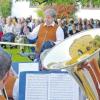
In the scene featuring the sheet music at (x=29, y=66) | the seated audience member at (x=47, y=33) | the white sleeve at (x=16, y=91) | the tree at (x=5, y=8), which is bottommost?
the tree at (x=5, y=8)

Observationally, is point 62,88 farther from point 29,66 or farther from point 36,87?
point 29,66

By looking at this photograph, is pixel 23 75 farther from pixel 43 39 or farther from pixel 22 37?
pixel 22 37

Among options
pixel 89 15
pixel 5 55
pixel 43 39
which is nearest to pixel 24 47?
pixel 43 39

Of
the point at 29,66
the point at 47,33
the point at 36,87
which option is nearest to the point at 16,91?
the point at 36,87

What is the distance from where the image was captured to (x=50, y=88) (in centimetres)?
337

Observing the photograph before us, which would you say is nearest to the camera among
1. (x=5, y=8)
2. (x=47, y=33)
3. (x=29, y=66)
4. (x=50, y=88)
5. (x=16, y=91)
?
(x=16, y=91)

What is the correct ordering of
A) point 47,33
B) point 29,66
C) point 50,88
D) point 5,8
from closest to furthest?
1. point 50,88
2. point 29,66
3. point 47,33
4. point 5,8

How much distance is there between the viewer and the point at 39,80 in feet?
11.0

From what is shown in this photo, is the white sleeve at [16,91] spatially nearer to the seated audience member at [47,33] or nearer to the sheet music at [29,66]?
the sheet music at [29,66]

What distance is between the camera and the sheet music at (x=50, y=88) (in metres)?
3.34

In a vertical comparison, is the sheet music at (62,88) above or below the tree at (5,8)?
above

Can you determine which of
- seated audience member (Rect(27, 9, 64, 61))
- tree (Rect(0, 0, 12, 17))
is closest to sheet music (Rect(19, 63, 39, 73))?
seated audience member (Rect(27, 9, 64, 61))

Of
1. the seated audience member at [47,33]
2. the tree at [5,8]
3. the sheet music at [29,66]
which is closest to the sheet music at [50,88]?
the sheet music at [29,66]

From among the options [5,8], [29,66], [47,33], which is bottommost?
[5,8]
